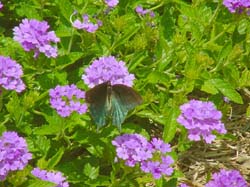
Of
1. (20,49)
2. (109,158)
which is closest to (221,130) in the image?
(109,158)

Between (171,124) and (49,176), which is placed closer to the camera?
(49,176)

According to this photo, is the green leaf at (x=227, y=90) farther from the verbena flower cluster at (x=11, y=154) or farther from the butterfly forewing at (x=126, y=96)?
the verbena flower cluster at (x=11, y=154)

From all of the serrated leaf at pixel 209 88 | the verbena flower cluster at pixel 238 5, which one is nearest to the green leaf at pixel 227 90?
the serrated leaf at pixel 209 88

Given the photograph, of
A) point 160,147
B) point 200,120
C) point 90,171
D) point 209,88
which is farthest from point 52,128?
point 209,88

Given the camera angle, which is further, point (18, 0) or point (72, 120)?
point (18, 0)

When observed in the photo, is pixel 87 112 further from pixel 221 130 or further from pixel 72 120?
pixel 221 130

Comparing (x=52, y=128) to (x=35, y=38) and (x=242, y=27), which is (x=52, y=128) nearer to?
(x=35, y=38)
